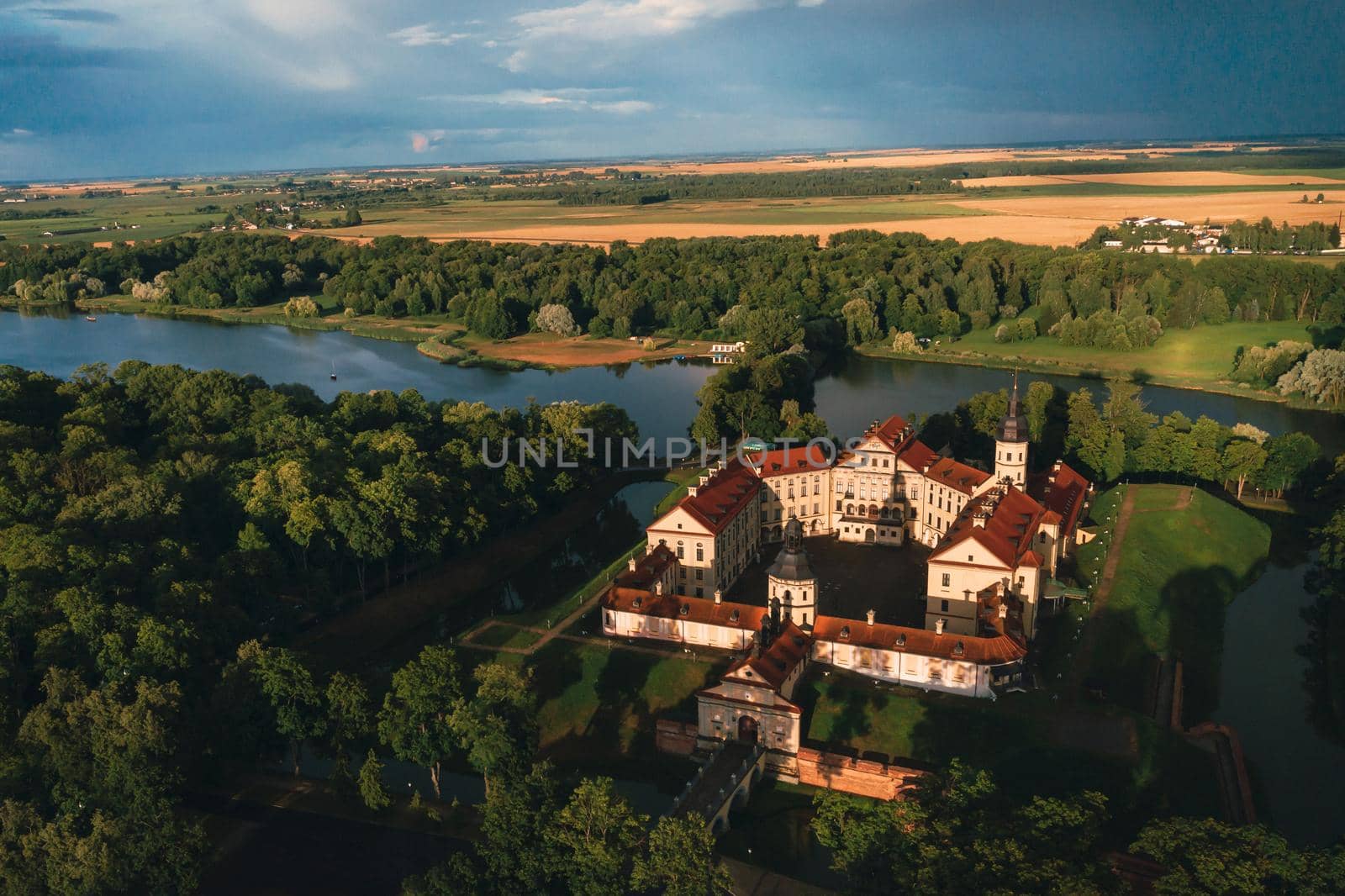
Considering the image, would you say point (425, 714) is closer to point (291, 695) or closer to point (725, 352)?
point (291, 695)

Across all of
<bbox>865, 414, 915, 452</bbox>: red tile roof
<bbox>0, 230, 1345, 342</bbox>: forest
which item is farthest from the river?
<bbox>865, 414, 915, 452</bbox>: red tile roof

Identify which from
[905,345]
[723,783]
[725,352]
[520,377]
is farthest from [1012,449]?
[520,377]

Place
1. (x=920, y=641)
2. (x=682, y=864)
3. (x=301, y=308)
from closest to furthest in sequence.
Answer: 1. (x=682, y=864)
2. (x=920, y=641)
3. (x=301, y=308)

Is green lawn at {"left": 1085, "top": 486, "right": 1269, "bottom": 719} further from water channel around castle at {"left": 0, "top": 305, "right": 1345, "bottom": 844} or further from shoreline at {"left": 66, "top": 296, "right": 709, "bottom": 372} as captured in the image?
shoreline at {"left": 66, "top": 296, "right": 709, "bottom": 372}

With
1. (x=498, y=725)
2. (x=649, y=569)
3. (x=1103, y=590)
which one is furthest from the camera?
(x=1103, y=590)

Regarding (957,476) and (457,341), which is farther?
(457,341)

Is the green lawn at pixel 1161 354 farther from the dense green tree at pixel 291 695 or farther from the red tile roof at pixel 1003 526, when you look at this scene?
the dense green tree at pixel 291 695

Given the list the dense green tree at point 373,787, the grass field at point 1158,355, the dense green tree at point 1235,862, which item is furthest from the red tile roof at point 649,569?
the grass field at point 1158,355
